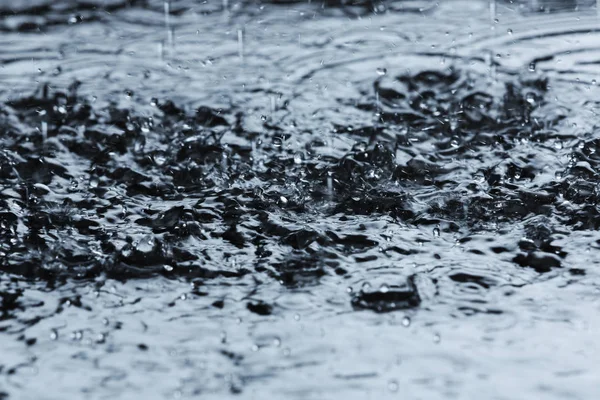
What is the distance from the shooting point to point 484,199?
63.4 inches

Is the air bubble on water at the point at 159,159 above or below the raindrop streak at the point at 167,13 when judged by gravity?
below

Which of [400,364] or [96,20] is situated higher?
[96,20]

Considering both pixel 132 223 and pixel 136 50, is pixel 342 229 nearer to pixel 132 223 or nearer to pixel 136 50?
pixel 132 223

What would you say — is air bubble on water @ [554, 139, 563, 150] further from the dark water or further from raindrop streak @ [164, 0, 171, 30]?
raindrop streak @ [164, 0, 171, 30]

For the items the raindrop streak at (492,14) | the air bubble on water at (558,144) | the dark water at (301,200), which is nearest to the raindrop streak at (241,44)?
the dark water at (301,200)

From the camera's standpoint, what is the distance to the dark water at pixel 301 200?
112cm

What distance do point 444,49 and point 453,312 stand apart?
4.45 feet

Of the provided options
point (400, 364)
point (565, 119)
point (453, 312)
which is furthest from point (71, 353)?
point (565, 119)

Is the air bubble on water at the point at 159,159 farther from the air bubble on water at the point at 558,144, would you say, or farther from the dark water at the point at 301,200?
the air bubble on water at the point at 558,144

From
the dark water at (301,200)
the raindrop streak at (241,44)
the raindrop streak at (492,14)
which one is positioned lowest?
the dark water at (301,200)

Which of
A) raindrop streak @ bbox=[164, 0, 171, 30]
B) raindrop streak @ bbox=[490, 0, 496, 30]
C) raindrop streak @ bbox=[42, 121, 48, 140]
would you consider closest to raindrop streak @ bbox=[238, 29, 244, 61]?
raindrop streak @ bbox=[164, 0, 171, 30]

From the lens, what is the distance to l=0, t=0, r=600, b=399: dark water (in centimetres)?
112

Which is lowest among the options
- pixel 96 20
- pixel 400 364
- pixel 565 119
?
pixel 400 364

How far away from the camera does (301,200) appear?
165 cm
